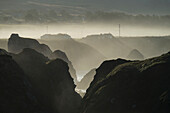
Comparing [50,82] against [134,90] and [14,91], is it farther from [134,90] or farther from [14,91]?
[134,90]

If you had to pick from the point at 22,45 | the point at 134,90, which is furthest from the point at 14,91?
Answer: the point at 22,45

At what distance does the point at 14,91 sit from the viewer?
71.2m

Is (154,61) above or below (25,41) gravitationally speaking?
above

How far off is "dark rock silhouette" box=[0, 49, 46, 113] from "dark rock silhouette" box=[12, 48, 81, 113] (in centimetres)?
420

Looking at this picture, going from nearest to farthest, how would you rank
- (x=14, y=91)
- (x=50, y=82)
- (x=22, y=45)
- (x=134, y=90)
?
(x=134, y=90) → (x=14, y=91) → (x=50, y=82) → (x=22, y=45)

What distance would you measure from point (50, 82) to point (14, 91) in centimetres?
1385

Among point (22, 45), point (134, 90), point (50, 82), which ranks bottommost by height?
point (22, 45)

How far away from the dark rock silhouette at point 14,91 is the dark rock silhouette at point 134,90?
11954mm

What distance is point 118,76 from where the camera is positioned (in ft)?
243

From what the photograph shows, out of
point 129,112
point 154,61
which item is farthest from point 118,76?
point 129,112

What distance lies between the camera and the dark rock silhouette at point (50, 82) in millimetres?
79750

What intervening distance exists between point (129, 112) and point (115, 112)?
356 cm

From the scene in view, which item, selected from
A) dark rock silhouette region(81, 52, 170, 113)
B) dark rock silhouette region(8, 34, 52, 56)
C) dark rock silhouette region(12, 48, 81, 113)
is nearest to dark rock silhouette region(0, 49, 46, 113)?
dark rock silhouette region(12, 48, 81, 113)

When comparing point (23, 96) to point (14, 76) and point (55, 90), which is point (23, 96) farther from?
point (55, 90)
